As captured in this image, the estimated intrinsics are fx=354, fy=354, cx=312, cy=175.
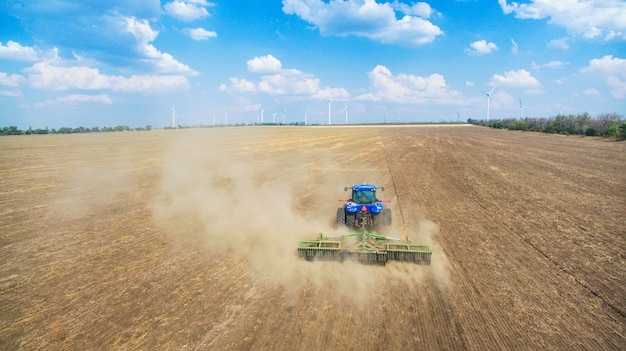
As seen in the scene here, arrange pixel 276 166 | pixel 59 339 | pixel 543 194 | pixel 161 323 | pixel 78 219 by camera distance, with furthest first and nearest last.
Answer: pixel 276 166 → pixel 543 194 → pixel 78 219 → pixel 161 323 → pixel 59 339

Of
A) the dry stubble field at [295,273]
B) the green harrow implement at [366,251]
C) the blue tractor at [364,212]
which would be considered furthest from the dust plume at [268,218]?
the blue tractor at [364,212]

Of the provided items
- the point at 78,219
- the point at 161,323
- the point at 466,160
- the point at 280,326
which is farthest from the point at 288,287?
the point at 466,160

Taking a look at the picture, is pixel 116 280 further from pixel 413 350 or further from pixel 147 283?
pixel 413 350

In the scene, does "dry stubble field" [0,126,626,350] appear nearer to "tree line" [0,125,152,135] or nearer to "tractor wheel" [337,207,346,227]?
"tractor wheel" [337,207,346,227]

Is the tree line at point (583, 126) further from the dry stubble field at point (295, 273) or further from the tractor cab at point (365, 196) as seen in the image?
the tractor cab at point (365, 196)

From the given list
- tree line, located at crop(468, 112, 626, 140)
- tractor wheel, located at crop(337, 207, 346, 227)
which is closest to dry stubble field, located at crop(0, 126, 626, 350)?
tractor wheel, located at crop(337, 207, 346, 227)
